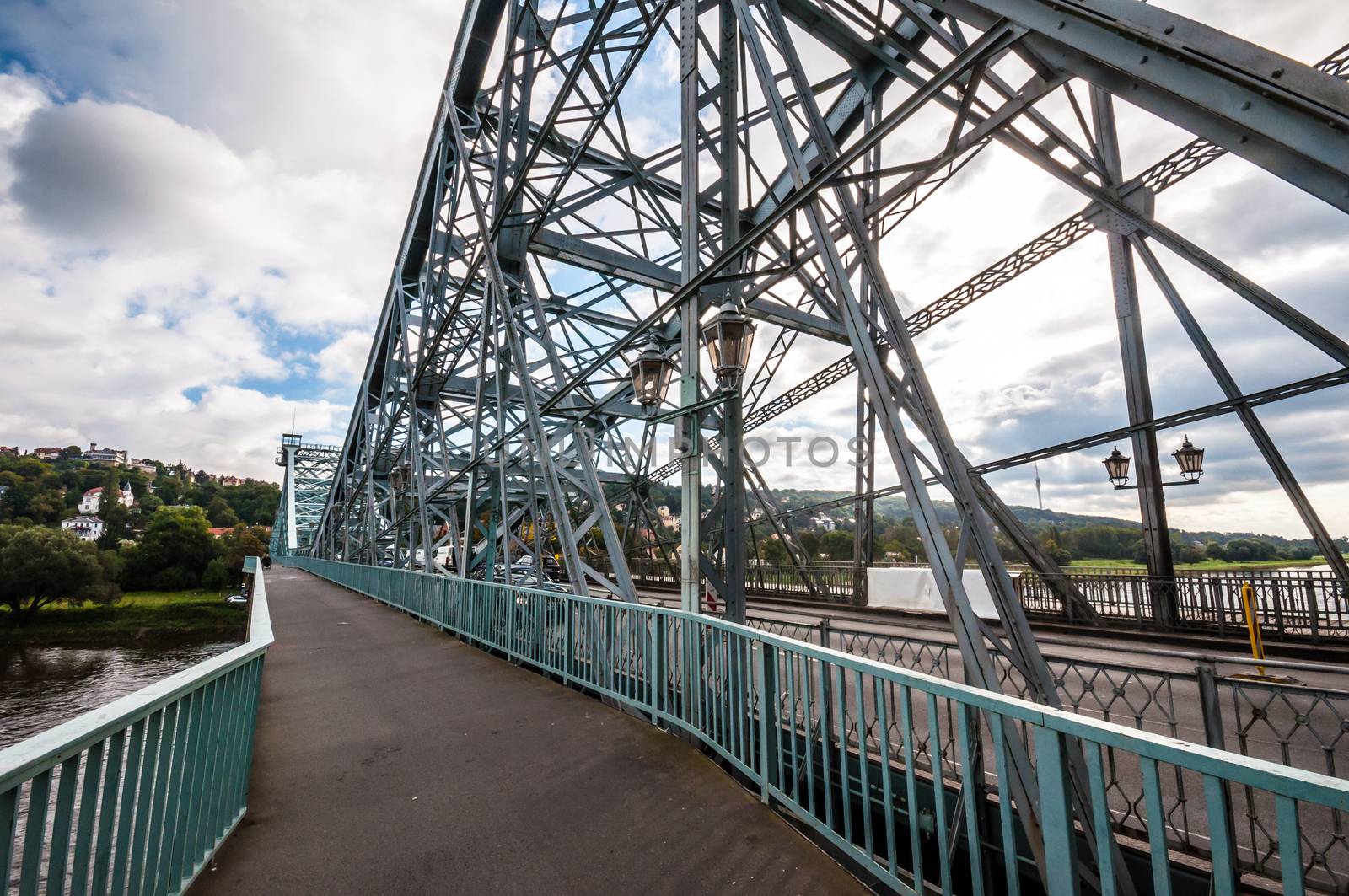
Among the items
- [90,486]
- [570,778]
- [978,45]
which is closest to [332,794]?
[570,778]

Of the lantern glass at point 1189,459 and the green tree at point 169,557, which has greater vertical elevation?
the lantern glass at point 1189,459

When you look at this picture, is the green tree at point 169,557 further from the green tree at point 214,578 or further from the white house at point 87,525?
the white house at point 87,525

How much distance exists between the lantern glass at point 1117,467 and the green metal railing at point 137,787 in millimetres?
14782

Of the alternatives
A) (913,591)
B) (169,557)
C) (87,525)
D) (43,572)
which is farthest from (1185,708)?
(87,525)

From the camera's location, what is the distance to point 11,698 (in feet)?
86.7

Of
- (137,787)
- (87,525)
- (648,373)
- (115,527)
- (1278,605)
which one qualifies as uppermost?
(648,373)

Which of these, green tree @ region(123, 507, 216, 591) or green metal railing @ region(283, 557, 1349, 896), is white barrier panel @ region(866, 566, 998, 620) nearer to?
green metal railing @ region(283, 557, 1349, 896)

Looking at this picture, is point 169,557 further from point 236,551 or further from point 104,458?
point 104,458

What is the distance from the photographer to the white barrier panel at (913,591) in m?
Result: 12.1

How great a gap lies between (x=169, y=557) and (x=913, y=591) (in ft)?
252

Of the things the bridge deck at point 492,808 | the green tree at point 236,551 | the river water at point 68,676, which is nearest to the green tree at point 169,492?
the green tree at point 236,551

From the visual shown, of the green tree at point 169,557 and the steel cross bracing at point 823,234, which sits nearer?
the steel cross bracing at point 823,234

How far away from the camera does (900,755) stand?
4.97 meters

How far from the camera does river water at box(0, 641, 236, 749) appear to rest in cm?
2322
